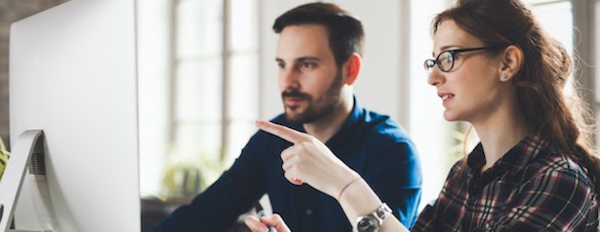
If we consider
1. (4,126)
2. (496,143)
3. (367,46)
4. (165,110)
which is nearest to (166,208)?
(4,126)

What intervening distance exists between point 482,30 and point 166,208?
2285 millimetres

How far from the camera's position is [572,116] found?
3.72 ft

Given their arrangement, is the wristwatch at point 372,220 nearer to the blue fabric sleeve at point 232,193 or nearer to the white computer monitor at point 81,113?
the white computer monitor at point 81,113

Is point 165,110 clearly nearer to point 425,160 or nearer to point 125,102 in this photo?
point 425,160

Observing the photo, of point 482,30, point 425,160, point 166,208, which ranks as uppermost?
point 482,30

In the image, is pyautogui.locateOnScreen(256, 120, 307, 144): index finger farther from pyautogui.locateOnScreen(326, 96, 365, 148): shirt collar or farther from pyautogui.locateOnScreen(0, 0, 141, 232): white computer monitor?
pyautogui.locateOnScreen(326, 96, 365, 148): shirt collar

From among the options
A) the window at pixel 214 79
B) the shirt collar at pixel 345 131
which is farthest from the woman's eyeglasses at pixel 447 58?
the window at pixel 214 79

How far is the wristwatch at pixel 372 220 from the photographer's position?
1.13m

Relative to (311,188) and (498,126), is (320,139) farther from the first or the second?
(498,126)

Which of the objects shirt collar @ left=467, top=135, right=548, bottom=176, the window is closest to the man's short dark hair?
shirt collar @ left=467, top=135, right=548, bottom=176

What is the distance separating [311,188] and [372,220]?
678 mm

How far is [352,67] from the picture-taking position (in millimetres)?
2131

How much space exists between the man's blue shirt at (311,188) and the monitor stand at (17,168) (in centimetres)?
73

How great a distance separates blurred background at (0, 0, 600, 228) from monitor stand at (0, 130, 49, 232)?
1.99 m
